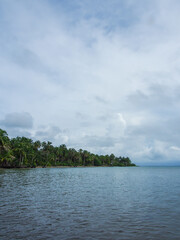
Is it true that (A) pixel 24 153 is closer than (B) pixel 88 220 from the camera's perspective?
No

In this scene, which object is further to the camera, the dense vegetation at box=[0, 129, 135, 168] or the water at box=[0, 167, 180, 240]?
the dense vegetation at box=[0, 129, 135, 168]

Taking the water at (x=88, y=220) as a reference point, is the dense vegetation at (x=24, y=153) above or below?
above

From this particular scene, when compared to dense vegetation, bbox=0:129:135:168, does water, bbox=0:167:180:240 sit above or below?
below

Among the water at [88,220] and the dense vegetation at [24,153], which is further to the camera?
the dense vegetation at [24,153]

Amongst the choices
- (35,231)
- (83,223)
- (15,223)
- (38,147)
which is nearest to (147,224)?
(83,223)

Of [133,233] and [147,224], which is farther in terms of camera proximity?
[147,224]

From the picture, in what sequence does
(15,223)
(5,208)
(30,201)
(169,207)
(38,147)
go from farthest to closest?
(38,147)
(30,201)
(169,207)
(5,208)
(15,223)

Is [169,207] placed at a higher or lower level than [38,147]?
lower

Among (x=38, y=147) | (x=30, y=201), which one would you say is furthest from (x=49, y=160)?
(x=30, y=201)

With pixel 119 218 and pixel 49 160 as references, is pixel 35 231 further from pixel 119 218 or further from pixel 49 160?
pixel 49 160

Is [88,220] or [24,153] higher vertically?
[24,153]

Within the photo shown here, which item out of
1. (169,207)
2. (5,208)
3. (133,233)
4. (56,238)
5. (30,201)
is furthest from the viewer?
(30,201)

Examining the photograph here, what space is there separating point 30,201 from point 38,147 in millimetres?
142171

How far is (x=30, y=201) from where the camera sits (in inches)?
979
